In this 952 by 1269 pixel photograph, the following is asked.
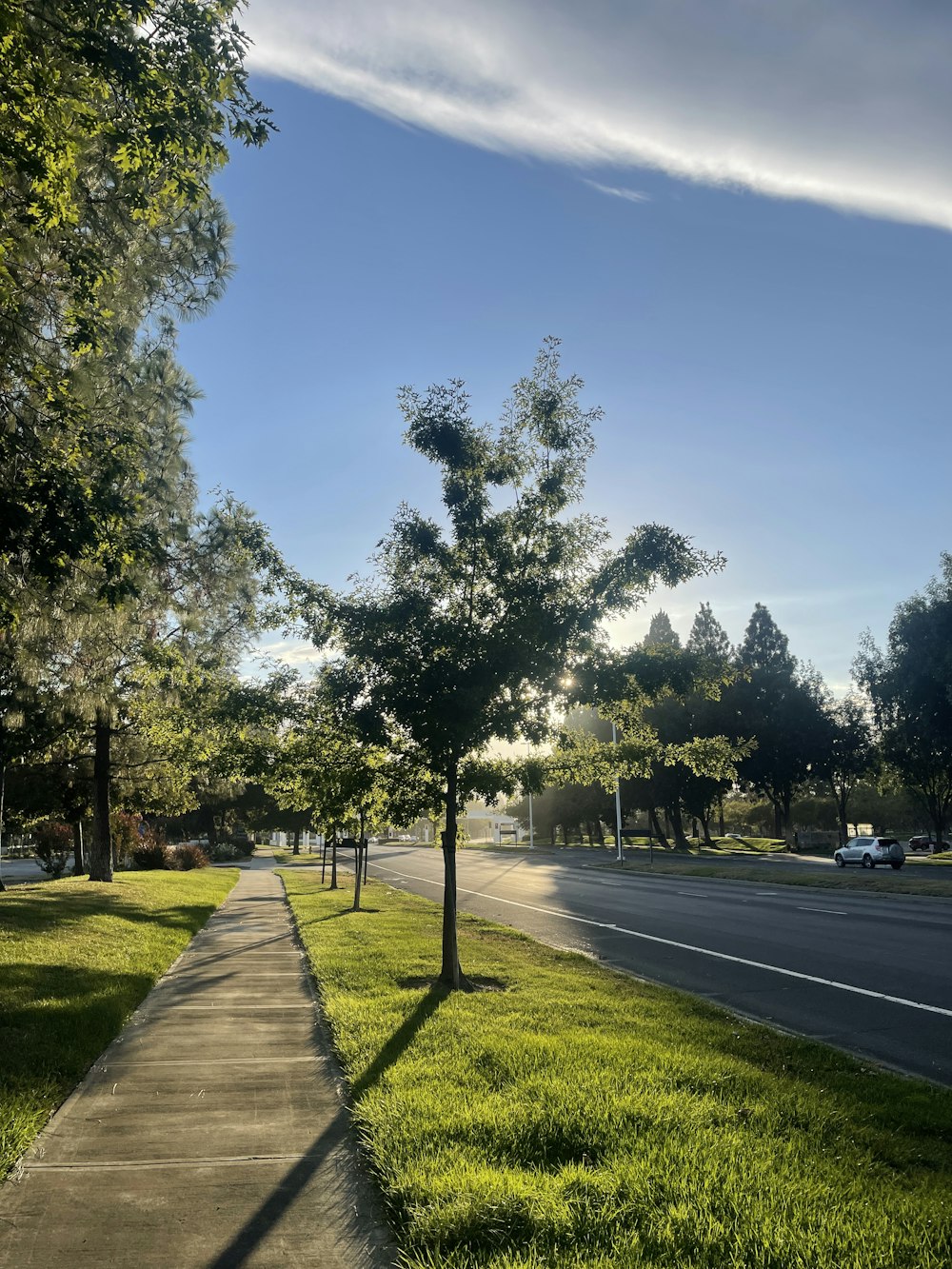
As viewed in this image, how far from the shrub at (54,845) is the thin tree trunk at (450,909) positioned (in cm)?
2647

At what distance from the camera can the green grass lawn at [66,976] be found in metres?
5.71

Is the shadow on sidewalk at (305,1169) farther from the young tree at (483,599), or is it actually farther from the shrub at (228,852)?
the shrub at (228,852)

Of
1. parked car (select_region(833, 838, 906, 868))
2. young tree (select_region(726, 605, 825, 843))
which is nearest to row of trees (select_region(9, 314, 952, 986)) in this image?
parked car (select_region(833, 838, 906, 868))

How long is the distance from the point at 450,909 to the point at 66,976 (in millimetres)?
3902

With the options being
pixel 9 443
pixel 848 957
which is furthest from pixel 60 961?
pixel 848 957

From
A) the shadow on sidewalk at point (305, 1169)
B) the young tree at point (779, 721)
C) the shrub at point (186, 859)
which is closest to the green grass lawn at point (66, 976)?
the shadow on sidewalk at point (305, 1169)

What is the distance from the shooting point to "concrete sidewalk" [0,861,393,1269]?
3729 mm

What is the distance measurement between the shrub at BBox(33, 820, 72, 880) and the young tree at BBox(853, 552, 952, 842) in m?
37.5

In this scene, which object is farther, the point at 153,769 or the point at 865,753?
the point at 865,753

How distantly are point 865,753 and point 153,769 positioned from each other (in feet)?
172

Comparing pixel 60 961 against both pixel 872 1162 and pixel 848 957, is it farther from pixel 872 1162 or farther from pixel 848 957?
pixel 848 957

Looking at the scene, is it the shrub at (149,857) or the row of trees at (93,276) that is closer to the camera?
the row of trees at (93,276)

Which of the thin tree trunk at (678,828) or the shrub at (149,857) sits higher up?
the shrub at (149,857)

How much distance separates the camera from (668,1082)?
5.89 m
